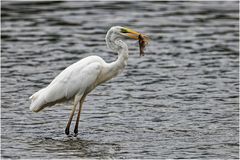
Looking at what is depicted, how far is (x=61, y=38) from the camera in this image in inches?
780

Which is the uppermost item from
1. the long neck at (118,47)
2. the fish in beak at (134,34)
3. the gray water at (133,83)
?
the fish in beak at (134,34)

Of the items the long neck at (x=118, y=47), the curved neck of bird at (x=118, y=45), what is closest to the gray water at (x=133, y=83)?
the long neck at (x=118, y=47)

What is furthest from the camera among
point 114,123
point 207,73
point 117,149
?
point 207,73

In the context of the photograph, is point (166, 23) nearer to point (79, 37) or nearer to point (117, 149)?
point (79, 37)

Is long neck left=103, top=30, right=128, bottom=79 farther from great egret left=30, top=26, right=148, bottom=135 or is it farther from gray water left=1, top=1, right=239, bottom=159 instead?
gray water left=1, top=1, right=239, bottom=159

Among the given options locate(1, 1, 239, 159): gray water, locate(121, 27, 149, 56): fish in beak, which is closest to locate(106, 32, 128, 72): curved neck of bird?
locate(121, 27, 149, 56): fish in beak

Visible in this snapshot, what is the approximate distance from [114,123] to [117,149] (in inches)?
58.7

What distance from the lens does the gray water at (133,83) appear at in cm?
1089

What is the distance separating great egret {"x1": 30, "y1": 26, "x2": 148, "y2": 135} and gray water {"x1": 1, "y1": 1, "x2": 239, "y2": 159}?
41 cm

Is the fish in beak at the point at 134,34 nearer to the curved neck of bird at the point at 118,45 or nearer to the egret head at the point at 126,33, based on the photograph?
the egret head at the point at 126,33

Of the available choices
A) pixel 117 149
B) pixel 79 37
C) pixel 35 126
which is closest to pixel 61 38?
pixel 79 37

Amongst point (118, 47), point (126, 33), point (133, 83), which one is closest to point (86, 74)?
point (118, 47)

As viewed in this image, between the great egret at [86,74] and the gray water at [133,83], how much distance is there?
16.3 inches

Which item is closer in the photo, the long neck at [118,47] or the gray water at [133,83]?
the gray water at [133,83]
